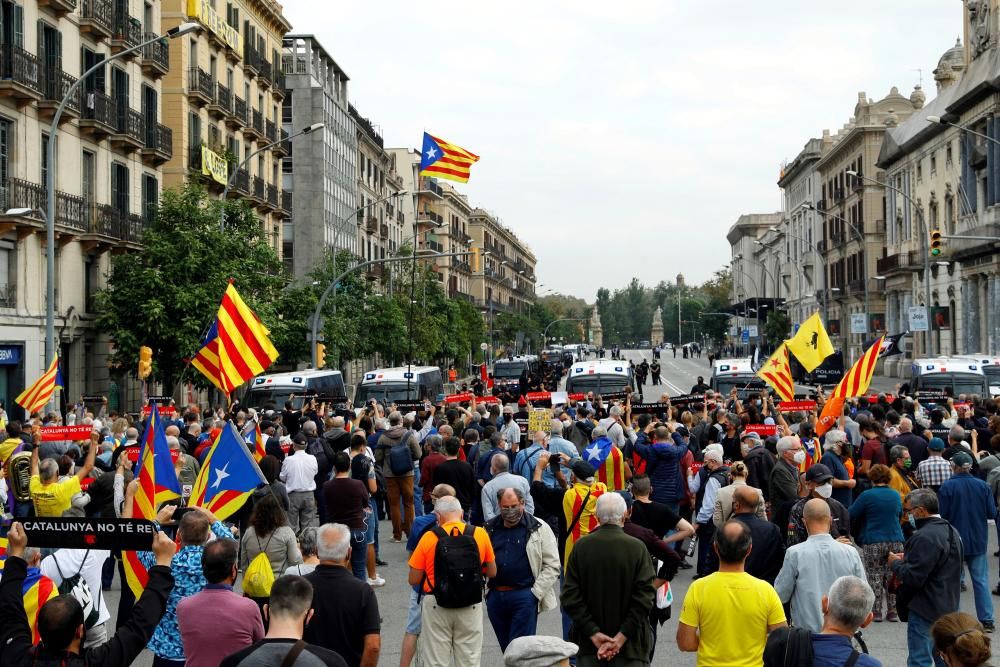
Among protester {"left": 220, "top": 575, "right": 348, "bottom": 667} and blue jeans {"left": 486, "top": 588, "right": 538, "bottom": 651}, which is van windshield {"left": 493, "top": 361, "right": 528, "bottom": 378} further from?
protester {"left": 220, "top": 575, "right": 348, "bottom": 667}

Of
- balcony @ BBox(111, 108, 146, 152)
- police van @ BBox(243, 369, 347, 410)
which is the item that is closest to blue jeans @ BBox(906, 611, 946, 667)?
police van @ BBox(243, 369, 347, 410)

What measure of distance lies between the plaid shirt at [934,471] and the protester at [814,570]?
5.55m

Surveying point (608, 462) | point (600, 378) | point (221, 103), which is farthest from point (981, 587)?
point (221, 103)

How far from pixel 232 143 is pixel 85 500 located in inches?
1494

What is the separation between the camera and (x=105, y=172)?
3525 cm

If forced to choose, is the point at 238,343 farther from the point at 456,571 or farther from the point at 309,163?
the point at 309,163

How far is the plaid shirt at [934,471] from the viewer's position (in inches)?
504

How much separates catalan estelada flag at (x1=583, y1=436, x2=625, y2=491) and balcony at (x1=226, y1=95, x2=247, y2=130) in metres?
35.5

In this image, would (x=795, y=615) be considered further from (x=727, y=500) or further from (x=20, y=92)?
(x=20, y=92)

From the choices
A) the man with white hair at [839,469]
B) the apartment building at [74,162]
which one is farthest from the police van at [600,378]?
the man with white hair at [839,469]

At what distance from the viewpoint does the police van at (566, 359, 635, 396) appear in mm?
35344

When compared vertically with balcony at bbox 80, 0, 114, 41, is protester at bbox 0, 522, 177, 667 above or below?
below

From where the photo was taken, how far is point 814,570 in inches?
301

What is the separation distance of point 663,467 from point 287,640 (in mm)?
8873
